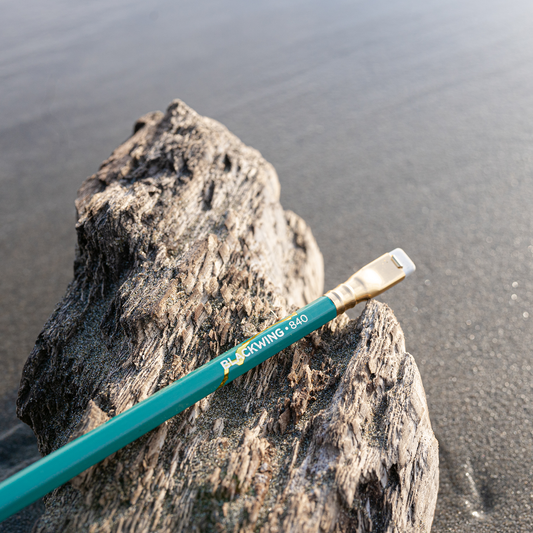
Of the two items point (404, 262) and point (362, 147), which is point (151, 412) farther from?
point (362, 147)

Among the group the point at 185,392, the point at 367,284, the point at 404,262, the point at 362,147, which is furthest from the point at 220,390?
the point at 362,147

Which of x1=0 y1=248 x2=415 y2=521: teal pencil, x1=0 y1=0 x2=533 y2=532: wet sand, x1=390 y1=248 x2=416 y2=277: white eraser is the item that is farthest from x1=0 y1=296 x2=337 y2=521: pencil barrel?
x1=0 y1=0 x2=533 y2=532: wet sand

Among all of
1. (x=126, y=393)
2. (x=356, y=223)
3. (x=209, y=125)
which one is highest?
(x=209, y=125)

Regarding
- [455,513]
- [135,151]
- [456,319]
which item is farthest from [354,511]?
[135,151]

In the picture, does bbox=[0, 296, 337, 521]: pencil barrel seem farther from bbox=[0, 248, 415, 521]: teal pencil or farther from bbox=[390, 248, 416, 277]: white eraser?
bbox=[390, 248, 416, 277]: white eraser

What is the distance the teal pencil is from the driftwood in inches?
3.0

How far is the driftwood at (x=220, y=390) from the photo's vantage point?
1097 mm

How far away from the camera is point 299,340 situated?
146cm

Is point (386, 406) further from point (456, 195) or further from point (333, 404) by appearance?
point (456, 195)

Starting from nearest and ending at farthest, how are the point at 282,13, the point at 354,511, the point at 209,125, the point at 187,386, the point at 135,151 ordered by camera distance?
1. the point at 354,511
2. the point at 187,386
3. the point at 135,151
4. the point at 209,125
5. the point at 282,13

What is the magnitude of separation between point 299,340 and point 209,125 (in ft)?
4.49

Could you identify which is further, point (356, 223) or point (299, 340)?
point (356, 223)

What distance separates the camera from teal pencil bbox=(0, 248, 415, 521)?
1058 mm

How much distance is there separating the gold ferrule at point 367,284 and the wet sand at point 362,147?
74cm
